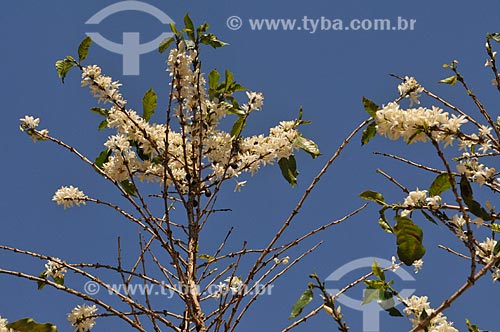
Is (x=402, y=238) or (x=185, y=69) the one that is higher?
(x=185, y=69)

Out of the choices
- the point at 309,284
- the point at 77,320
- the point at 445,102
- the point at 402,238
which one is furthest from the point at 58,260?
the point at 445,102

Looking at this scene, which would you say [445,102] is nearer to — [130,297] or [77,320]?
[130,297]

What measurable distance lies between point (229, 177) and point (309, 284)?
4.03 feet

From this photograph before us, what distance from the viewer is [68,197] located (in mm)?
2852

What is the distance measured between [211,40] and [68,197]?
0.98m

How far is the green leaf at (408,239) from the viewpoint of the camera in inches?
75.5

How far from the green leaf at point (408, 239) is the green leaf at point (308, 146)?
1036 mm

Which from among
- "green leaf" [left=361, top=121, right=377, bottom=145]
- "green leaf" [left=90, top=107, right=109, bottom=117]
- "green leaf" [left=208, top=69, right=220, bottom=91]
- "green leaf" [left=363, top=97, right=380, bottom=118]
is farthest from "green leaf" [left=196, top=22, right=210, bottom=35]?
"green leaf" [left=363, top=97, right=380, bottom=118]

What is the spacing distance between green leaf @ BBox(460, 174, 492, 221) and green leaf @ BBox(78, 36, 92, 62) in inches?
70.5

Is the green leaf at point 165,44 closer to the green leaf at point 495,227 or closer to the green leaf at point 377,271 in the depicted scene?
the green leaf at point 377,271

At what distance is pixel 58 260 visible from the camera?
7.77 ft

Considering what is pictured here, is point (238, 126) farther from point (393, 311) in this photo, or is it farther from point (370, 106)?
point (393, 311)

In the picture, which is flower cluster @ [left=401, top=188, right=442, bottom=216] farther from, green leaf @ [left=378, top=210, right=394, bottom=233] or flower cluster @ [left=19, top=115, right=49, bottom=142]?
flower cluster @ [left=19, top=115, right=49, bottom=142]

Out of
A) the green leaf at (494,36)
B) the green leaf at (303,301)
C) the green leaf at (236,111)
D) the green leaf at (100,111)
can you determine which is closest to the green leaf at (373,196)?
the green leaf at (303,301)
